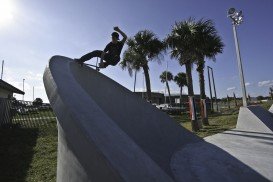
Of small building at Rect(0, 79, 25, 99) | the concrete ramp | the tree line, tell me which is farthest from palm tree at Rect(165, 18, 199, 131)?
small building at Rect(0, 79, 25, 99)

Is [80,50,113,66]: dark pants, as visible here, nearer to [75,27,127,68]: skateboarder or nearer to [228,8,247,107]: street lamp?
[75,27,127,68]: skateboarder

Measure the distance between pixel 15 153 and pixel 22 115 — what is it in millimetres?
7583

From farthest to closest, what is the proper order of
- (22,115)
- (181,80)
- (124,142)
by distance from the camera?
(181,80) → (22,115) → (124,142)

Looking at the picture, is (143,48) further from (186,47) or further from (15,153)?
(15,153)

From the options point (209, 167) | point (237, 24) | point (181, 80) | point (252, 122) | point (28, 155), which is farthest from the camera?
point (181, 80)

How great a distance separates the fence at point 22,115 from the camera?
1355 cm

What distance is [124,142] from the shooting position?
316 centimetres

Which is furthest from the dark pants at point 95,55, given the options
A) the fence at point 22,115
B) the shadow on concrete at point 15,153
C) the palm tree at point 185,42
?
the palm tree at point 185,42

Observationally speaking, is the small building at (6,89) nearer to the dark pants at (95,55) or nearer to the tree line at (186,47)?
the tree line at (186,47)

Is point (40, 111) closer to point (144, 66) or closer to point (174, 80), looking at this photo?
point (144, 66)

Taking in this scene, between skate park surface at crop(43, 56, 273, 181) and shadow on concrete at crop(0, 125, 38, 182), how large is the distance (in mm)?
2890

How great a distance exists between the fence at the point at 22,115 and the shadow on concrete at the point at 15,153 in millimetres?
1196

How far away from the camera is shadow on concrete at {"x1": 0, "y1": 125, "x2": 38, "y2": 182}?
6703 millimetres

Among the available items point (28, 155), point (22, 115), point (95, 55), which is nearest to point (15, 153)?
point (28, 155)
